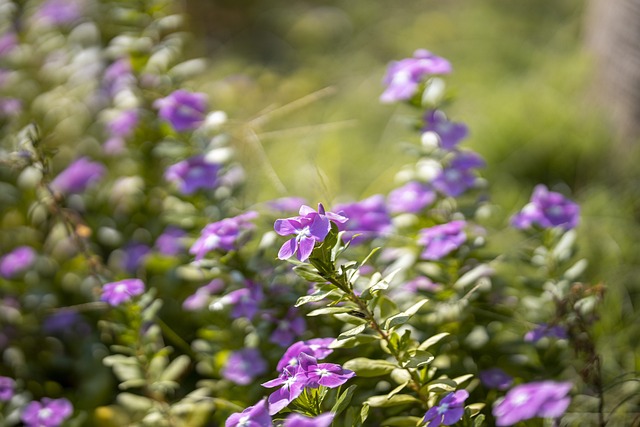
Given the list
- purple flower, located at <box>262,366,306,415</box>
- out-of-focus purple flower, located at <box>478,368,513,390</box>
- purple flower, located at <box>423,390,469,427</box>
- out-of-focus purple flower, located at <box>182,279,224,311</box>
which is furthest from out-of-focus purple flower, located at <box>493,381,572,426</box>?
out-of-focus purple flower, located at <box>182,279,224,311</box>

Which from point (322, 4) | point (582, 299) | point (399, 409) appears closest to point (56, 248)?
point (399, 409)

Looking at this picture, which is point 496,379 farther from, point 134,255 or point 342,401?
point 134,255

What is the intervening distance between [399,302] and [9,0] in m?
1.96

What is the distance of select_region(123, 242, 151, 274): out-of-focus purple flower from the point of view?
7.91 feet

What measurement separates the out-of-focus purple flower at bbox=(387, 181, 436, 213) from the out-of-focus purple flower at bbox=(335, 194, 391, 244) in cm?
4

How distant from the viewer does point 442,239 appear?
1800 millimetres

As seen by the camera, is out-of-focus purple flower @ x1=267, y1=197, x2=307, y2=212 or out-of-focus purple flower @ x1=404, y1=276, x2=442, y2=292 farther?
out-of-focus purple flower @ x1=267, y1=197, x2=307, y2=212

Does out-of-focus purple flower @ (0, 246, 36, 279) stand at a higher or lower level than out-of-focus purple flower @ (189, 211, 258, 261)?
lower

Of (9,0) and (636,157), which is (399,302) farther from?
(9,0)

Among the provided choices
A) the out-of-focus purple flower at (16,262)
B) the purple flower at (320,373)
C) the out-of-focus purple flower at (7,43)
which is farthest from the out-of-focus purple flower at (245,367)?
the out-of-focus purple flower at (7,43)

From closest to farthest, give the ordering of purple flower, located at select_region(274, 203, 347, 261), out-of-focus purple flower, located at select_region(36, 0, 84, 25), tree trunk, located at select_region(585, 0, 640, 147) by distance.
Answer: purple flower, located at select_region(274, 203, 347, 261) < out-of-focus purple flower, located at select_region(36, 0, 84, 25) < tree trunk, located at select_region(585, 0, 640, 147)

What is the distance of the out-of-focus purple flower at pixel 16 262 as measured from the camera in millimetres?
2355

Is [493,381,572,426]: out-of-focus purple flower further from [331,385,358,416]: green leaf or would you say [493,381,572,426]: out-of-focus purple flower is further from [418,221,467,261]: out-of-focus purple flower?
[418,221,467,261]: out-of-focus purple flower

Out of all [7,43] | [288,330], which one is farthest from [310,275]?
[7,43]
